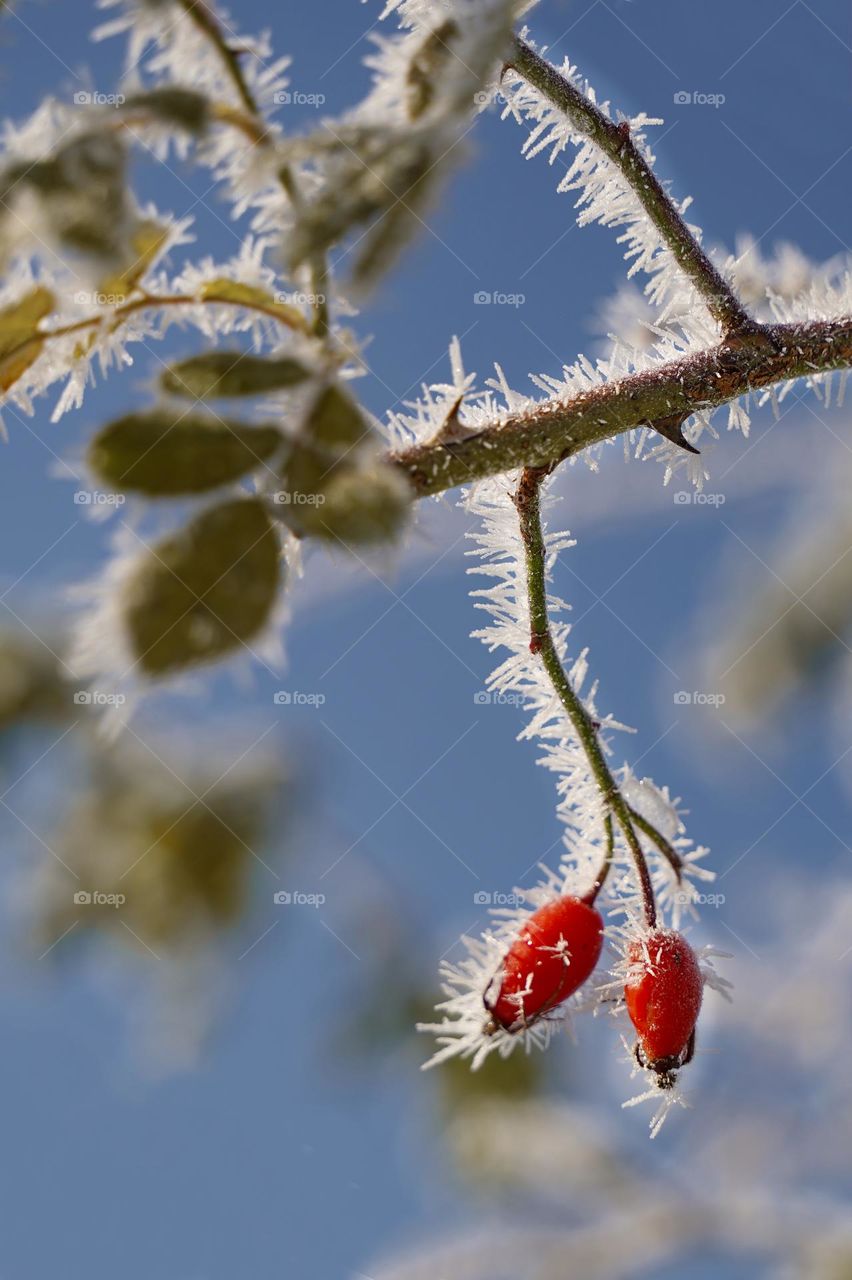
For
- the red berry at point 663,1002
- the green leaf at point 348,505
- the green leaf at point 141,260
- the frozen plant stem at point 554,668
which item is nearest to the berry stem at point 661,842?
the frozen plant stem at point 554,668

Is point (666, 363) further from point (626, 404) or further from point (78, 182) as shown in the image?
point (78, 182)

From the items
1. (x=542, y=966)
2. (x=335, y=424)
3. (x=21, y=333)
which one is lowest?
(x=542, y=966)

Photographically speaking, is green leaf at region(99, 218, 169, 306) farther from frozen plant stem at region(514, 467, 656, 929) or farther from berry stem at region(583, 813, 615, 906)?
berry stem at region(583, 813, 615, 906)

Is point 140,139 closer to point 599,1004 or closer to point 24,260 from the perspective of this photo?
point 24,260

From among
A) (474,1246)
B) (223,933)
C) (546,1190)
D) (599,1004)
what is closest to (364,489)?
(599,1004)

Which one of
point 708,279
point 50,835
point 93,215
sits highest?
point 50,835

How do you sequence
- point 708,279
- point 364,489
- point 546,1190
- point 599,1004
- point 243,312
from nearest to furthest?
point 364,489 → point 243,312 → point 708,279 → point 599,1004 → point 546,1190

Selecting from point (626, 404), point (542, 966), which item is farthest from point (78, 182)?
point (542, 966)

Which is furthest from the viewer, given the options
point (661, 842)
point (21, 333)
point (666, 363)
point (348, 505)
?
point (661, 842)
